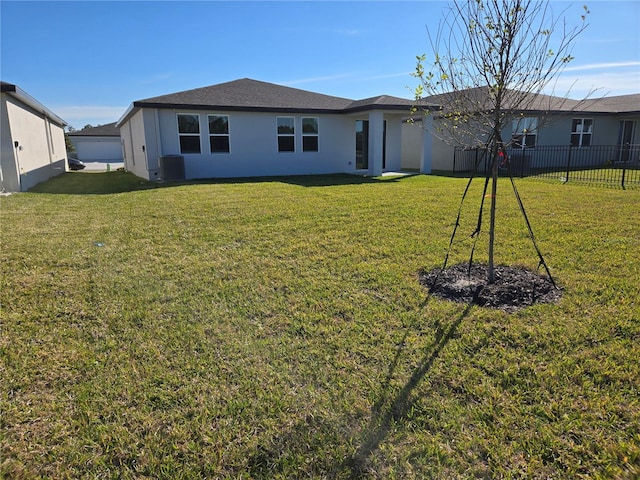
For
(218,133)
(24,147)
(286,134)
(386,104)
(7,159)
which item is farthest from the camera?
(286,134)

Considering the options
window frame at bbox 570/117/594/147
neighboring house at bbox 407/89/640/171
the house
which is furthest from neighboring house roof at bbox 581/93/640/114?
the house

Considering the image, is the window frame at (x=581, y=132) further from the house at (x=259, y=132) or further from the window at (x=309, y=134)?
the window at (x=309, y=134)

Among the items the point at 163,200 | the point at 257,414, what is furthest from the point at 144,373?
the point at 163,200

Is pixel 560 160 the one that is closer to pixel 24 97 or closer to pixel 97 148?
pixel 24 97

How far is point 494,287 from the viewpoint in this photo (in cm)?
452

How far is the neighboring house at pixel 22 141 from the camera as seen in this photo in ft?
42.2

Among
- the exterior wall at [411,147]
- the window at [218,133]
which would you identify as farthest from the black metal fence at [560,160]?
the window at [218,133]

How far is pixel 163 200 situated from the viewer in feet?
36.5

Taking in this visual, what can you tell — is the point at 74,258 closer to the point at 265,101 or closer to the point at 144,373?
the point at 144,373

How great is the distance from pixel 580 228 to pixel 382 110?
37.7 ft

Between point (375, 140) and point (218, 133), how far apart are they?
21.5 feet

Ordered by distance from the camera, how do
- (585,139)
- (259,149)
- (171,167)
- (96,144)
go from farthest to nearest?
1. (96,144)
2. (585,139)
3. (259,149)
4. (171,167)

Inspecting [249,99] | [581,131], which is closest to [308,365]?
[249,99]

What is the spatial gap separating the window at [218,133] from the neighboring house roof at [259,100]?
25.9 inches
